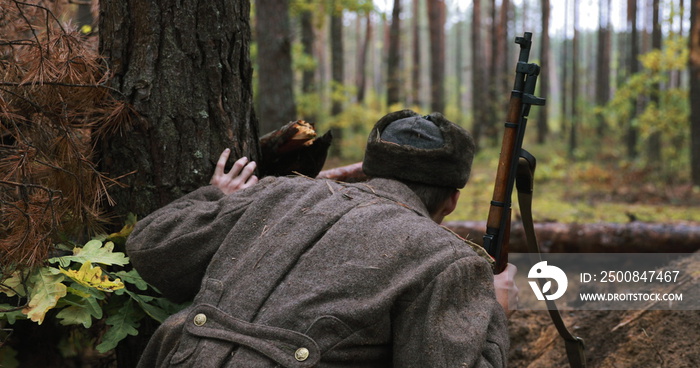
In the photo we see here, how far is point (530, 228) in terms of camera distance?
3.05 metres

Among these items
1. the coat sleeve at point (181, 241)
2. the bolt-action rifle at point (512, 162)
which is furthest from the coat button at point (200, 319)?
the bolt-action rifle at point (512, 162)

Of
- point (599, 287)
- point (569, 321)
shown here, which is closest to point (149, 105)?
point (569, 321)

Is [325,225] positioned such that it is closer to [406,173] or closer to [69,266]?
[406,173]

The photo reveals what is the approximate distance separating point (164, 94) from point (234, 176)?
51cm

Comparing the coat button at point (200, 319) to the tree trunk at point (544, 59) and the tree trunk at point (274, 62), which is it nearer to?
the tree trunk at point (274, 62)

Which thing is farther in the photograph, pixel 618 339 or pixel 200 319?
pixel 618 339

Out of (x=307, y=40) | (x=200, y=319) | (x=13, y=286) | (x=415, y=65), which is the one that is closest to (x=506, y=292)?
(x=200, y=319)

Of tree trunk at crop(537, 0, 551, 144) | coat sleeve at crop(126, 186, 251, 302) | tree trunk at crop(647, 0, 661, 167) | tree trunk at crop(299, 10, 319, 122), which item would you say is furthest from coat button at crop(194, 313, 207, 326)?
tree trunk at crop(537, 0, 551, 144)

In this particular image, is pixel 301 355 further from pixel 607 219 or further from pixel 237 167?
pixel 607 219

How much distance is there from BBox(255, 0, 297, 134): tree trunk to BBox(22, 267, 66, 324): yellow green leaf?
6780 mm

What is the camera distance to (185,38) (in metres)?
2.82

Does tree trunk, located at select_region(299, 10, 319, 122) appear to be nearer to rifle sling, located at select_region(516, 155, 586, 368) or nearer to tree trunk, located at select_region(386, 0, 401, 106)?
tree trunk, located at select_region(386, 0, 401, 106)

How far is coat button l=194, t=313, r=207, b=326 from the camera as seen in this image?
2.07 metres

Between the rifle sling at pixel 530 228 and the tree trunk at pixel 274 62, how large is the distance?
6320 mm
